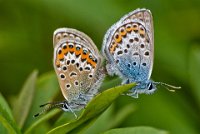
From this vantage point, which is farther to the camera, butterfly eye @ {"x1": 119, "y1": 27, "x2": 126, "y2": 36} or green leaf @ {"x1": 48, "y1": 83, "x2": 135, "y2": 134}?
butterfly eye @ {"x1": 119, "y1": 27, "x2": 126, "y2": 36}

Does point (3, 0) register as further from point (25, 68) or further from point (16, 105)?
point (16, 105)

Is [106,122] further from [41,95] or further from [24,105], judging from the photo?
[24,105]

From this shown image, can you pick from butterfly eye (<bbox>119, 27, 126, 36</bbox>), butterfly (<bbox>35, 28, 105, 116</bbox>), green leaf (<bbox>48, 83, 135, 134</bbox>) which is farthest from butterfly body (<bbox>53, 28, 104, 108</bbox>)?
green leaf (<bbox>48, 83, 135, 134</bbox>)

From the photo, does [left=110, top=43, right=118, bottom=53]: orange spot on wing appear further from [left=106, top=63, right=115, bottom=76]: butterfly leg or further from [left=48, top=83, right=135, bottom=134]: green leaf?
[left=48, top=83, right=135, bottom=134]: green leaf

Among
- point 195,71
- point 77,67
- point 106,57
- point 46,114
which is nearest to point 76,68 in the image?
point 77,67

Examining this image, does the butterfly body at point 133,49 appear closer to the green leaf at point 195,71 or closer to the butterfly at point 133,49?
the butterfly at point 133,49

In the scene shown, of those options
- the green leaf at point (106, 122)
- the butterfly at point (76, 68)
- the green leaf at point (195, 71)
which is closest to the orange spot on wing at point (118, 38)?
the butterfly at point (76, 68)
